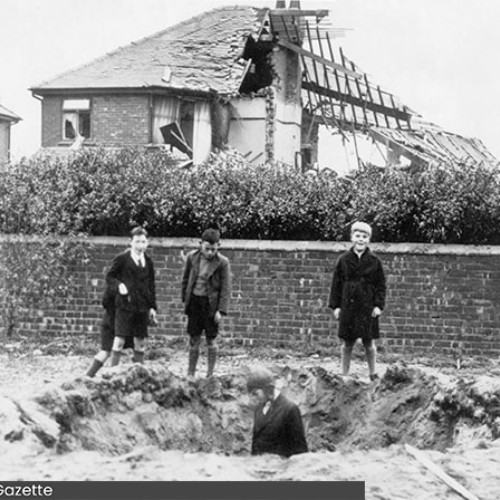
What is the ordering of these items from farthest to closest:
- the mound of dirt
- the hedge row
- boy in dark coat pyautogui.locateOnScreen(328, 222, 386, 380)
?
the hedge row < boy in dark coat pyautogui.locateOnScreen(328, 222, 386, 380) < the mound of dirt

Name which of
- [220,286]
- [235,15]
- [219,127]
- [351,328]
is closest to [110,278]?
[220,286]

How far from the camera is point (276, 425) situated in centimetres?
905

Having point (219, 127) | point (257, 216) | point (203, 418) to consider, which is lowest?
point (203, 418)

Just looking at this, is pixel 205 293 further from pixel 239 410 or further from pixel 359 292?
pixel 359 292

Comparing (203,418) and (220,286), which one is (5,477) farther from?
(220,286)

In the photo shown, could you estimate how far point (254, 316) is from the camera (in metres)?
17.5

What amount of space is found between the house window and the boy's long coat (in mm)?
20187

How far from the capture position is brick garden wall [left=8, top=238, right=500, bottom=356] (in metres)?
16.9

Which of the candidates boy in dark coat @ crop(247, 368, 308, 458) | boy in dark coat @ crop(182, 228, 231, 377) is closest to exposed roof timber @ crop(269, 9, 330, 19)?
boy in dark coat @ crop(182, 228, 231, 377)

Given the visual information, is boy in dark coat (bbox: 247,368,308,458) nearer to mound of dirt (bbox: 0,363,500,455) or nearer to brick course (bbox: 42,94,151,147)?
mound of dirt (bbox: 0,363,500,455)

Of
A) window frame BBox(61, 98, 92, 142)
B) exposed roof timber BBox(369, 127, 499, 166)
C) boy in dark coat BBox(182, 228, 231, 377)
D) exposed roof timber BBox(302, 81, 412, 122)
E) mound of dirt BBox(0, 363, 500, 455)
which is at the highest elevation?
exposed roof timber BBox(302, 81, 412, 122)

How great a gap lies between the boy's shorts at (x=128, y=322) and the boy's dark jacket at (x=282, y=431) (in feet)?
11.5

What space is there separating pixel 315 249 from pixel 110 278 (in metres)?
5.76

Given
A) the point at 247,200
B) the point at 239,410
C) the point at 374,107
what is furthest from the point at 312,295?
the point at 374,107
